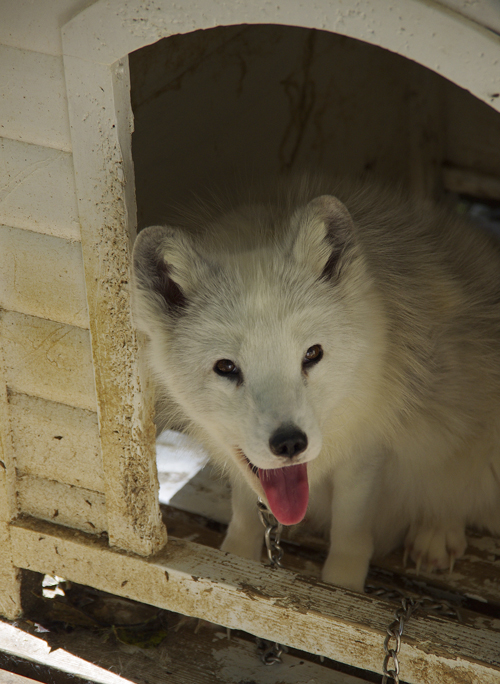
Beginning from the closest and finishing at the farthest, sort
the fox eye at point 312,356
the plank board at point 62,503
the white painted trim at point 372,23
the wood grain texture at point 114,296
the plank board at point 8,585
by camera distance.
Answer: the white painted trim at point 372,23 → the wood grain texture at point 114,296 → the fox eye at point 312,356 → the plank board at point 62,503 → the plank board at point 8,585

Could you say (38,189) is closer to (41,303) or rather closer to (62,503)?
(41,303)

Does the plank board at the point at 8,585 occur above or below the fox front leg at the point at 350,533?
below

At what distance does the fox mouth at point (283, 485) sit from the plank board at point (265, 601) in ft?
1.06

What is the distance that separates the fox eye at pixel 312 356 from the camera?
6.72 feet

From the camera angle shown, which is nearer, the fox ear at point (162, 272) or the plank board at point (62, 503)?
the fox ear at point (162, 272)

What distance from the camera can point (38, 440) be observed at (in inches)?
97.7

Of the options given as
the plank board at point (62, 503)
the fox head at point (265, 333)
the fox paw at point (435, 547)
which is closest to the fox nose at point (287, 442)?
the fox head at point (265, 333)

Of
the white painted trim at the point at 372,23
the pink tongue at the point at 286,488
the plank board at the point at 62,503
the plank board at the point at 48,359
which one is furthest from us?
the plank board at the point at 62,503

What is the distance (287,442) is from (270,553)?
2.14 feet

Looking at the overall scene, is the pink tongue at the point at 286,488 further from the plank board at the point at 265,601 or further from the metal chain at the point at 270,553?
the plank board at the point at 265,601

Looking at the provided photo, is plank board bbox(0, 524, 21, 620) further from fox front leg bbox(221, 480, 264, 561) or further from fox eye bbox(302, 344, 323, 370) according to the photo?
fox eye bbox(302, 344, 323, 370)

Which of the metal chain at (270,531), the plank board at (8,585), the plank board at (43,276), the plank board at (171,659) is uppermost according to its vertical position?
the plank board at (43,276)

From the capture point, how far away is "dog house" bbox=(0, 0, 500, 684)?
1.79 meters

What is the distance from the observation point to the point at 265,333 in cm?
198
